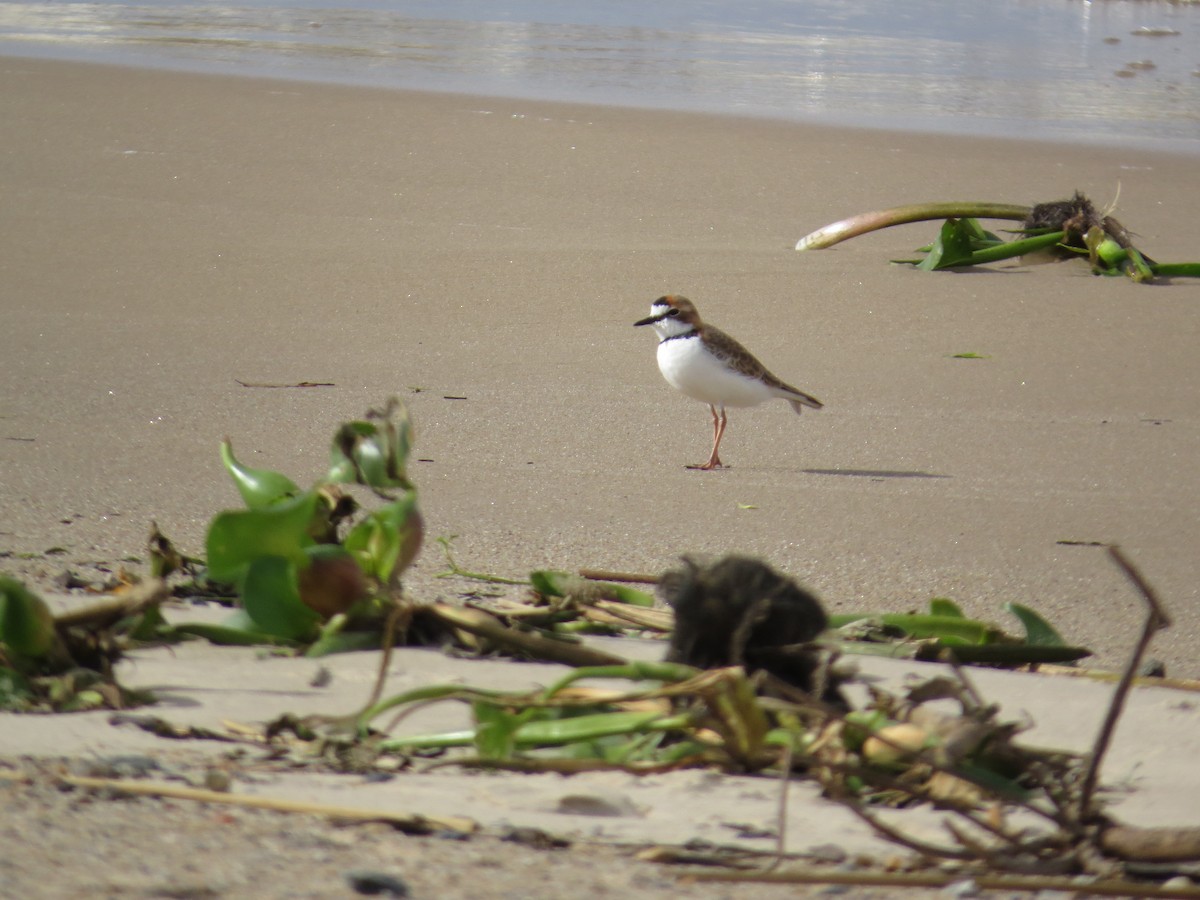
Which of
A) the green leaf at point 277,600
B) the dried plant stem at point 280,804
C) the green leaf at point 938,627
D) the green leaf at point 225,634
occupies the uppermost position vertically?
the dried plant stem at point 280,804

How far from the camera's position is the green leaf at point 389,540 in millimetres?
2520

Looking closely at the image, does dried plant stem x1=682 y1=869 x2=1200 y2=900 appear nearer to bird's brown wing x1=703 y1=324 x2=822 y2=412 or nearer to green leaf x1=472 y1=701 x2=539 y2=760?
green leaf x1=472 y1=701 x2=539 y2=760

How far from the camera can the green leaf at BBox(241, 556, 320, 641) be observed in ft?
8.29

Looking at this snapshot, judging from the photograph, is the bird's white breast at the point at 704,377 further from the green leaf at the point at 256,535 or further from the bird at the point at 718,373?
the green leaf at the point at 256,535

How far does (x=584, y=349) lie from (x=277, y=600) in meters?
4.02

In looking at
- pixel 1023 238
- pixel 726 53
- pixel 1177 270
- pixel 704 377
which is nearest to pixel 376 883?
pixel 704 377

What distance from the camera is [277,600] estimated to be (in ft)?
8.41

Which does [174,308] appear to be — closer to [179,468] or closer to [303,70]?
[179,468]

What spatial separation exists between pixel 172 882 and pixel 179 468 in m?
2.93

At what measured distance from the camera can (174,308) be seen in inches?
264

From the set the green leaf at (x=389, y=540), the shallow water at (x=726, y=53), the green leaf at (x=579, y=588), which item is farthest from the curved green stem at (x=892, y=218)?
the green leaf at (x=389, y=540)

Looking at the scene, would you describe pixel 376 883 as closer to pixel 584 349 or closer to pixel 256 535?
pixel 256 535

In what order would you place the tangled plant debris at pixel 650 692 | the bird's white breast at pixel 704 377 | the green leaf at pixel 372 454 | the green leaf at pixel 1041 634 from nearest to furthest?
the tangled plant debris at pixel 650 692
the green leaf at pixel 372 454
the green leaf at pixel 1041 634
the bird's white breast at pixel 704 377

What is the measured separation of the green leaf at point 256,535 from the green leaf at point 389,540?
0.10 m
